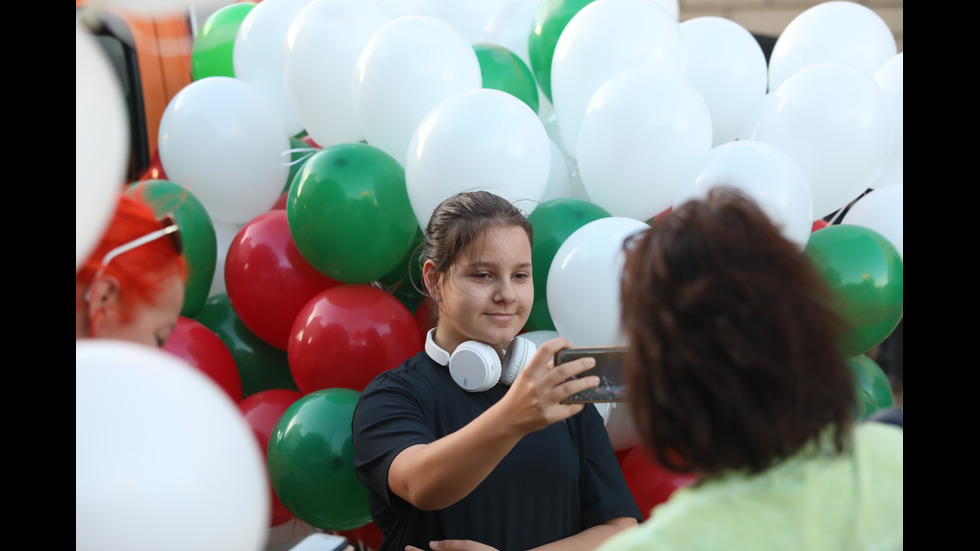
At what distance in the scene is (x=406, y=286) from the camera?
252cm

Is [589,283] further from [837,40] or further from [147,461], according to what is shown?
[837,40]

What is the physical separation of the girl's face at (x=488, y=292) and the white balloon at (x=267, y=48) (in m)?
1.40

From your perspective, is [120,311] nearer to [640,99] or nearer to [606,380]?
[606,380]

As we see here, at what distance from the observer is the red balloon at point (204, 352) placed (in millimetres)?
2186

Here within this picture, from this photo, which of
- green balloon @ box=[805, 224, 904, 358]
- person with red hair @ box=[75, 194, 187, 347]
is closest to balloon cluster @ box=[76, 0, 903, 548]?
green balloon @ box=[805, 224, 904, 358]

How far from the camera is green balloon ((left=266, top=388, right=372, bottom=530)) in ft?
6.64

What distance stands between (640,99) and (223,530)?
1.57 metres

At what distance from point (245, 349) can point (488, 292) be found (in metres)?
1.28

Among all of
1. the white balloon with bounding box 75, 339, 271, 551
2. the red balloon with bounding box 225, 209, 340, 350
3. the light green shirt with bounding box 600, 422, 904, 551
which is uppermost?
the white balloon with bounding box 75, 339, 271, 551

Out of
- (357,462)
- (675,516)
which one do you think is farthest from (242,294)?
(675,516)

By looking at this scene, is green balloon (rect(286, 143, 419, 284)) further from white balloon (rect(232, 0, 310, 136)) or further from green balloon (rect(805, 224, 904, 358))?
green balloon (rect(805, 224, 904, 358))

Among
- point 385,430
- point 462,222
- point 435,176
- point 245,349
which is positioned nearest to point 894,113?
point 435,176

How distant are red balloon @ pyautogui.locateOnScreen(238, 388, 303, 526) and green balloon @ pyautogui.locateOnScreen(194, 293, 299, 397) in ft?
0.76
